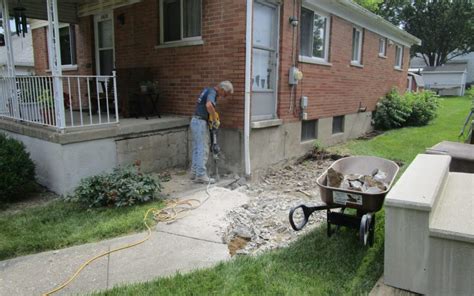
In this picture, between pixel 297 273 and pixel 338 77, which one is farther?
pixel 338 77

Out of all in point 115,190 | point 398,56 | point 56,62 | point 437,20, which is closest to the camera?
point 115,190

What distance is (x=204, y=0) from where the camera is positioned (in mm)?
7039

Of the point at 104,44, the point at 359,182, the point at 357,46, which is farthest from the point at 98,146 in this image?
the point at 357,46

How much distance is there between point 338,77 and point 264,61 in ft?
12.6

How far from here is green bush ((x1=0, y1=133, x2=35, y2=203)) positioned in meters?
5.63

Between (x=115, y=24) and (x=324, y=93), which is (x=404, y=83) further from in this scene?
(x=115, y=24)

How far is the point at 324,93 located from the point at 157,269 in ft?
24.3

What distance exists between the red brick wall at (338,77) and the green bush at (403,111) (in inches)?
17.6

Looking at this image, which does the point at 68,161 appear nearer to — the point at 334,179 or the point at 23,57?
the point at 334,179

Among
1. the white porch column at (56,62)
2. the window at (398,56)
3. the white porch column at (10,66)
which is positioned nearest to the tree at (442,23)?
the window at (398,56)

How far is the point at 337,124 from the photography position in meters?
11.2

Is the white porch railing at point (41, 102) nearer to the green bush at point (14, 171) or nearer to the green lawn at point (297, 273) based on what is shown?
the green bush at point (14, 171)

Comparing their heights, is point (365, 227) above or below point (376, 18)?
below

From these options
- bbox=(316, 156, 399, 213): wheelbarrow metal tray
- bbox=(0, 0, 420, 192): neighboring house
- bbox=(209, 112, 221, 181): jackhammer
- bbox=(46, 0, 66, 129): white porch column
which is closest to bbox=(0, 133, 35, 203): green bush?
bbox=(0, 0, 420, 192): neighboring house
